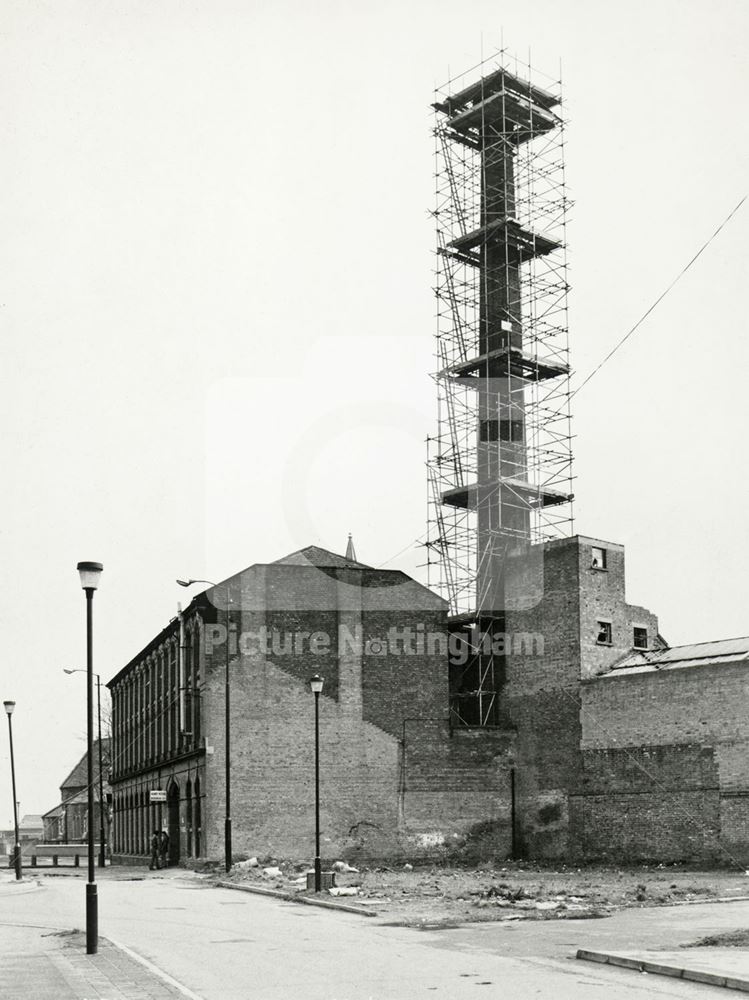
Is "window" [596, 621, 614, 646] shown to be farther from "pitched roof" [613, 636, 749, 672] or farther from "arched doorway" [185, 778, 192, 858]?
"arched doorway" [185, 778, 192, 858]

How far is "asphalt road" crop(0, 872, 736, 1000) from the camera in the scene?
1258 centimetres

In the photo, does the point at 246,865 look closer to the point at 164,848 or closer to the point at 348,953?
the point at 164,848

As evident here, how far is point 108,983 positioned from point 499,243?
4382 centimetres

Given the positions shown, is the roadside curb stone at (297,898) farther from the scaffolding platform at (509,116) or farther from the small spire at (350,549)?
the scaffolding platform at (509,116)

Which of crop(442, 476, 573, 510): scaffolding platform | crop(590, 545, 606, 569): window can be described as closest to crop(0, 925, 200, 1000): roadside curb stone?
crop(590, 545, 606, 569): window

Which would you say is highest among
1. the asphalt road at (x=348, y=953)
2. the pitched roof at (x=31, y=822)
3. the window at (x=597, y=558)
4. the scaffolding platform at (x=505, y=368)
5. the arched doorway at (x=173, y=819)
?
the scaffolding platform at (x=505, y=368)

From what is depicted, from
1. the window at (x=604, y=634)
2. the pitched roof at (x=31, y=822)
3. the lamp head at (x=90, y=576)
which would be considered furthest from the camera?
the pitched roof at (x=31, y=822)

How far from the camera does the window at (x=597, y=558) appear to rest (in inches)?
1738

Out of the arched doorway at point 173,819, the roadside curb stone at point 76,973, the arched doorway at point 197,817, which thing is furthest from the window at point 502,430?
the roadside curb stone at point 76,973

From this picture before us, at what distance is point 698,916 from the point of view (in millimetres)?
20281

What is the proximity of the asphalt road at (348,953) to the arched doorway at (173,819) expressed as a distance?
21.7 metres

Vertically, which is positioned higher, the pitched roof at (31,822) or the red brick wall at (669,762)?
the red brick wall at (669,762)

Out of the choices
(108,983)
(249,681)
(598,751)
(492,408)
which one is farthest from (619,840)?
(108,983)

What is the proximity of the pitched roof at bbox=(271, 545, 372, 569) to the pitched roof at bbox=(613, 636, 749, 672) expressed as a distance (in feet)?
33.0
